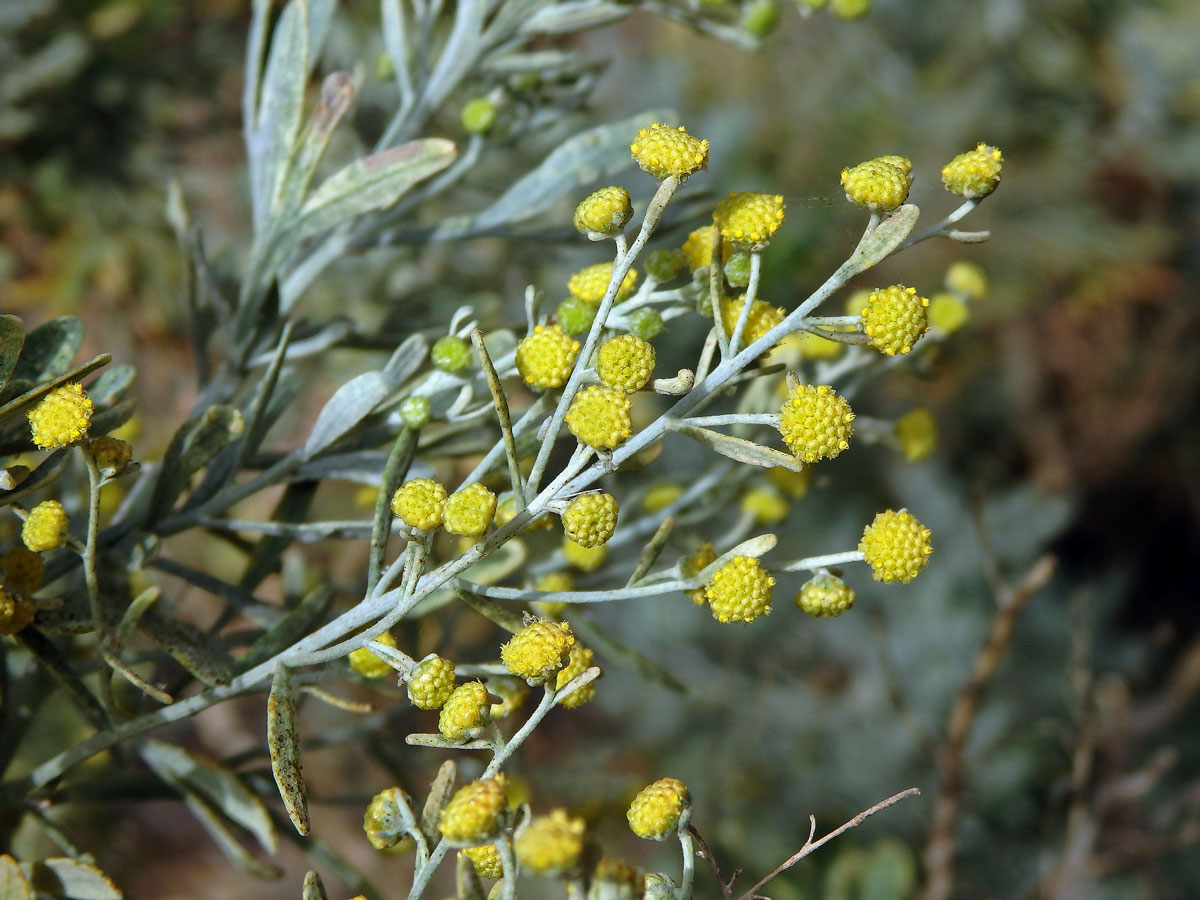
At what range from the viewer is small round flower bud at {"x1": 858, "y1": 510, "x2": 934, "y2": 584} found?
2.81 feet

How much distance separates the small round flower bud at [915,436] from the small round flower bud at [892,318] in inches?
17.7

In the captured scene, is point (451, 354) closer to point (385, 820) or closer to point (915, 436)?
point (385, 820)

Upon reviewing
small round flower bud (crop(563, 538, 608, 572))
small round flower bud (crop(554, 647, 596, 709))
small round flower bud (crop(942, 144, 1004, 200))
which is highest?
small round flower bud (crop(942, 144, 1004, 200))

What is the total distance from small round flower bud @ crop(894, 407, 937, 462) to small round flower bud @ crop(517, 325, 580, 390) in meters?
0.57

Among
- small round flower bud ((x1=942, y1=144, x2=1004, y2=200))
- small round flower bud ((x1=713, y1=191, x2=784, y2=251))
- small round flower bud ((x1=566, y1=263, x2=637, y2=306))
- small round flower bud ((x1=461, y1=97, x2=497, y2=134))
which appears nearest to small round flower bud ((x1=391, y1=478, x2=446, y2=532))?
small round flower bud ((x1=566, y1=263, x2=637, y2=306))

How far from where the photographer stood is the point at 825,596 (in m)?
0.89

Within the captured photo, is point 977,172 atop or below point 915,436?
atop

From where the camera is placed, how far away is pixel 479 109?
1247 millimetres

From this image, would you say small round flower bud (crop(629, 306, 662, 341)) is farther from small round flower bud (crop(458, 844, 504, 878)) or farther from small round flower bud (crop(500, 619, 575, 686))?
small round flower bud (crop(458, 844, 504, 878))

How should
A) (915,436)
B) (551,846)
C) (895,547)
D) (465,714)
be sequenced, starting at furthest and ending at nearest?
(915,436) → (895,547) → (465,714) → (551,846)

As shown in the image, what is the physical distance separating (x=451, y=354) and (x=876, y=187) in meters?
0.41

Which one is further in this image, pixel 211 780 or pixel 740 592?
pixel 211 780

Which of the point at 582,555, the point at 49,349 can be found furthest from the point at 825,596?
the point at 49,349

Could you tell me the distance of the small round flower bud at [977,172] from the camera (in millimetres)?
808
